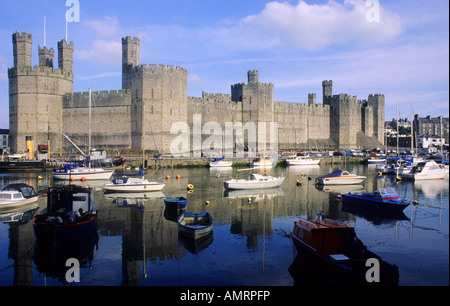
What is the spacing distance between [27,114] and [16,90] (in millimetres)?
2934

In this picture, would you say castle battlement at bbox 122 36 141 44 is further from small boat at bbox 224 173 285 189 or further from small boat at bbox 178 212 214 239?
small boat at bbox 178 212 214 239

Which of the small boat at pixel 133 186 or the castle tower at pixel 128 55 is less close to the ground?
the castle tower at pixel 128 55

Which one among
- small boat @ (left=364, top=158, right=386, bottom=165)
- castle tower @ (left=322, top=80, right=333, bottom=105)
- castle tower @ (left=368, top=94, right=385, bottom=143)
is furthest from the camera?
castle tower @ (left=322, top=80, right=333, bottom=105)

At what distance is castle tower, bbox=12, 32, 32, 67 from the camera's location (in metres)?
42.2

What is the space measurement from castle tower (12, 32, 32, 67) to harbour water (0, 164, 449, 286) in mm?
28051

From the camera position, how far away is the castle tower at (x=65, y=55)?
148 feet

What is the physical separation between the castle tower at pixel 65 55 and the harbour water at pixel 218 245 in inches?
1149

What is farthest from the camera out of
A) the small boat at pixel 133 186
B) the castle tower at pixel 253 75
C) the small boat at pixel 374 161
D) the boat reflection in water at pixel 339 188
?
the castle tower at pixel 253 75

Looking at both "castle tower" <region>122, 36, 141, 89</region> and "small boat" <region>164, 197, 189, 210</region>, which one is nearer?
"small boat" <region>164, 197, 189, 210</region>

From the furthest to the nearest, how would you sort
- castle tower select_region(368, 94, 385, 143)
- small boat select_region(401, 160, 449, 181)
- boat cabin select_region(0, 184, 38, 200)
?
castle tower select_region(368, 94, 385, 143)
small boat select_region(401, 160, 449, 181)
boat cabin select_region(0, 184, 38, 200)

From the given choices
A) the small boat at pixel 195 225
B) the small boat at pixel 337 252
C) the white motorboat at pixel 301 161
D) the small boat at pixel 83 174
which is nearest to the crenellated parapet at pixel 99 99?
the small boat at pixel 83 174

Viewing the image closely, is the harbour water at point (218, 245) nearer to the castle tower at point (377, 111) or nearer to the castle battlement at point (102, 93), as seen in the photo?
the castle battlement at point (102, 93)

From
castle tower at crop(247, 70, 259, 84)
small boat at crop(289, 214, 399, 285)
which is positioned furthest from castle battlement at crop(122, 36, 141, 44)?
small boat at crop(289, 214, 399, 285)
